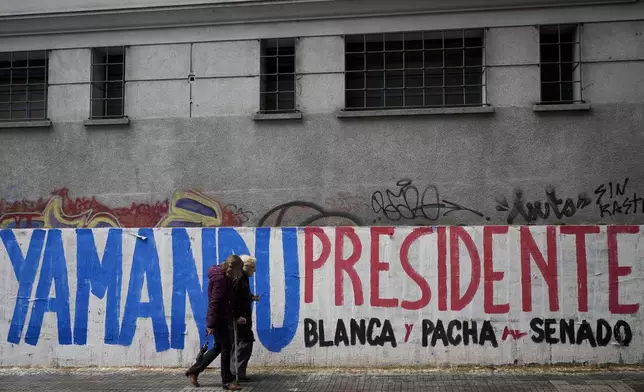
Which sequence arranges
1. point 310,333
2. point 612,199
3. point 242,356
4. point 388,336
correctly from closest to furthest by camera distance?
point 242,356 < point 388,336 < point 310,333 < point 612,199

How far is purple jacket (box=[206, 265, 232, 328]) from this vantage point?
784cm

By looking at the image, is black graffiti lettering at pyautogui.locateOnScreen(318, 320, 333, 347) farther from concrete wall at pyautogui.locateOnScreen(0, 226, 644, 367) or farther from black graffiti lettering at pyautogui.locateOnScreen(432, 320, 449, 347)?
black graffiti lettering at pyautogui.locateOnScreen(432, 320, 449, 347)

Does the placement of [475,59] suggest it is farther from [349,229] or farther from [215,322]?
[215,322]

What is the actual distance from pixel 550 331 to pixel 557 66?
17.8ft

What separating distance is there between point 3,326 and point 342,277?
5.13 meters

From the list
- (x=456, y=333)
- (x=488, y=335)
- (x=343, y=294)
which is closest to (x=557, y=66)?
(x=488, y=335)

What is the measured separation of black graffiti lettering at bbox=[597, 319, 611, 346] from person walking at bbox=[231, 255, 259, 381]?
468 centimetres

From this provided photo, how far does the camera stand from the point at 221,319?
789 centimetres

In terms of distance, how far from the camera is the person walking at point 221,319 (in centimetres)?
786

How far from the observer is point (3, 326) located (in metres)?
9.51

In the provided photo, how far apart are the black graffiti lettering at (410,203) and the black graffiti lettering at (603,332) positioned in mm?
3459

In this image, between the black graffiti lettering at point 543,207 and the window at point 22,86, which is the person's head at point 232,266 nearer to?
the black graffiti lettering at point 543,207

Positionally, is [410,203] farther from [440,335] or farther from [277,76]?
[277,76]

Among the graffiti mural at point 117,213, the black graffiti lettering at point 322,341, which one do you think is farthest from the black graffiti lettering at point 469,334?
the graffiti mural at point 117,213
